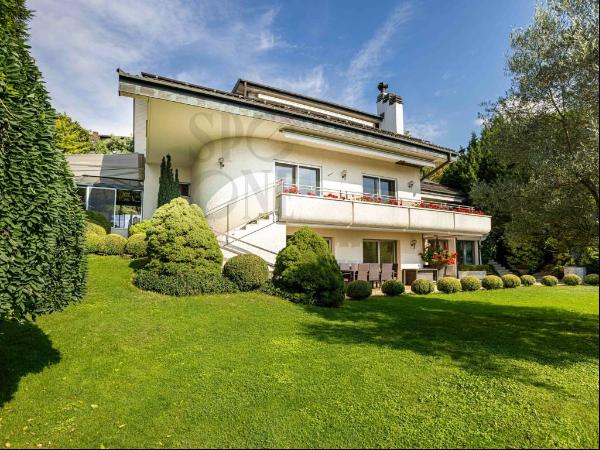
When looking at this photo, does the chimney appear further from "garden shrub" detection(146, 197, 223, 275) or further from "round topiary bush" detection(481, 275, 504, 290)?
"garden shrub" detection(146, 197, 223, 275)

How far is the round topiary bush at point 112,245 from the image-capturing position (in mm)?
13758

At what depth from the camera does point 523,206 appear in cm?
626

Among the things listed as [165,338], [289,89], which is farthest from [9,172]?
[289,89]

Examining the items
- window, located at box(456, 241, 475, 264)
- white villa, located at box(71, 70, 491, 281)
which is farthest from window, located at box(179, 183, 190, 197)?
window, located at box(456, 241, 475, 264)

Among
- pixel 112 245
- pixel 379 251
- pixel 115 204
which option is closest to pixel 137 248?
pixel 112 245

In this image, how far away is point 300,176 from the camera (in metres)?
17.2

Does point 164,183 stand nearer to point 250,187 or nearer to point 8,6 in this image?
point 250,187

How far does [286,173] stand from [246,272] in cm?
742

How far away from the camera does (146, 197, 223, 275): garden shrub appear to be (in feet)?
34.2

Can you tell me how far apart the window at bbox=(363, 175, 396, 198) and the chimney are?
21.6 feet

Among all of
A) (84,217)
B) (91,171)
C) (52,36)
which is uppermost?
(91,171)

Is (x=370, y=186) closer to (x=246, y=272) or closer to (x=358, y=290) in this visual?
(x=358, y=290)

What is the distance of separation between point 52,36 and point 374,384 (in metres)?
7.22

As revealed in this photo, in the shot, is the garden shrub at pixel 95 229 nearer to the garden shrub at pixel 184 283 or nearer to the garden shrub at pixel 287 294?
the garden shrub at pixel 184 283
